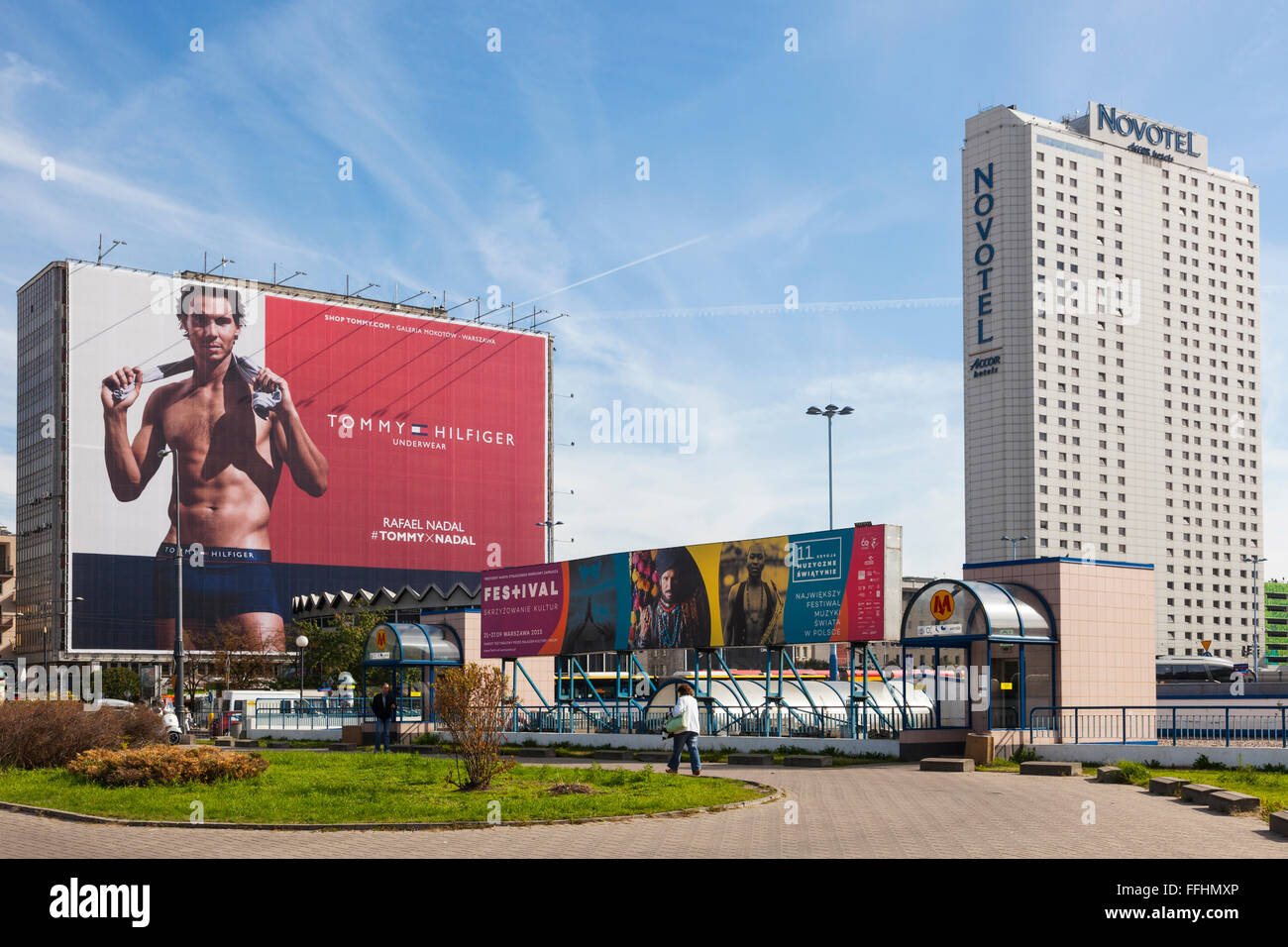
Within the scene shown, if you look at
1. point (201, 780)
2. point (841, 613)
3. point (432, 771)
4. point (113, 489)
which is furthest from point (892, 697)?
point (113, 489)

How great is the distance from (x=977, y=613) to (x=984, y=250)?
126554 mm

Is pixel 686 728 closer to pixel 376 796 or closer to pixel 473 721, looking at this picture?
pixel 473 721

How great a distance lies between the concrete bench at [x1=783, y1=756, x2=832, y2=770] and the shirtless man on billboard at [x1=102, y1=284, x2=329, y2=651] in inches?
3582

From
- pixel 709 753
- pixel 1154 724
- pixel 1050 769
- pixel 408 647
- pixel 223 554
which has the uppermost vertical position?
pixel 223 554

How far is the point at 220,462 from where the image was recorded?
117 meters

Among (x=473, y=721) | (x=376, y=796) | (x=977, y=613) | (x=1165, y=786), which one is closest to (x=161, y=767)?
(x=376, y=796)

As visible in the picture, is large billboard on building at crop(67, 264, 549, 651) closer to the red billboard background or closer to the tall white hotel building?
the red billboard background

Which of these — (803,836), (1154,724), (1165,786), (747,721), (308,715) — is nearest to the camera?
(803,836)

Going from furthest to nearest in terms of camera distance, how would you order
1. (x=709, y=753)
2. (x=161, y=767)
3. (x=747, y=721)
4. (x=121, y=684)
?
(x=121, y=684), (x=747, y=721), (x=709, y=753), (x=161, y=767)

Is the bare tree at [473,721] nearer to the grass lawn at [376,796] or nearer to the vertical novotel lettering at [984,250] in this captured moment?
the grass lawn at [376,796]

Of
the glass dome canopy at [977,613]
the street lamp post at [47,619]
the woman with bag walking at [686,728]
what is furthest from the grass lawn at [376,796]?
the street lamp post at [47,619]

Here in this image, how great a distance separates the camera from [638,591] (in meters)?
37.4

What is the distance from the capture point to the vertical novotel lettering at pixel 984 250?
Result: 477 feet
